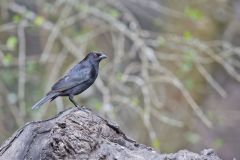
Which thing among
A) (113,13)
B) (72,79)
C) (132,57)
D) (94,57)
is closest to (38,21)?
(113,13)

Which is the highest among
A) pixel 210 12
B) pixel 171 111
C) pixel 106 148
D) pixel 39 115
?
pixel 210 12

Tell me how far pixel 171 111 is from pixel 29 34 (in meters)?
2.51

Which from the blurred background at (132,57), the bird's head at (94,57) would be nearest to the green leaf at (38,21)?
the blurred background at (132,57)

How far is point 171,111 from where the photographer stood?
961 centimetres

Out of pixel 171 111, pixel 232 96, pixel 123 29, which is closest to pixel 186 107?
pixel 171 111

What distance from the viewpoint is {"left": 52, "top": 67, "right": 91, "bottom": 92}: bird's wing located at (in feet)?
17.9

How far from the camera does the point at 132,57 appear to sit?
8984 millimetres

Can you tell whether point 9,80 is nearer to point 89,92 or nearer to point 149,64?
point 89,92

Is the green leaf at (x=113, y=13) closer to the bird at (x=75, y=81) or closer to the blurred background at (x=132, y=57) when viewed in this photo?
the blurred background at (x=132, y=57)

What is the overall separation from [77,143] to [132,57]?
5.43 m

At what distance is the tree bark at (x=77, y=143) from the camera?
3.54 meters

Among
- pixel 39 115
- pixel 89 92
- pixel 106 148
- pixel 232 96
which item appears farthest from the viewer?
pixel 232 96

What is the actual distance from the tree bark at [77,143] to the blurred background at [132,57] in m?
4.31

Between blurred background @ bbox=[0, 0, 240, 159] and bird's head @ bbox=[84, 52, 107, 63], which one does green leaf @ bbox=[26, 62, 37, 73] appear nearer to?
blurred background @ bbox=[0, 0, 240, 159]
